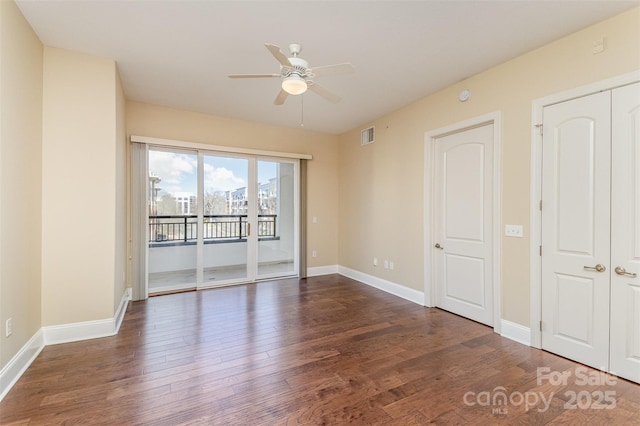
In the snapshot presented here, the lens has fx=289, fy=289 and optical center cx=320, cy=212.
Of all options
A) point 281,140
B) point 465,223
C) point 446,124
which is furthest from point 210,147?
point 465,223

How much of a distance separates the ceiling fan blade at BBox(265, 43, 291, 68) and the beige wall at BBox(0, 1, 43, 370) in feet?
6.56

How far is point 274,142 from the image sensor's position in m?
5.63

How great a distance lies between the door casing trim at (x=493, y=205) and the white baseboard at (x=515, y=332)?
63 mm

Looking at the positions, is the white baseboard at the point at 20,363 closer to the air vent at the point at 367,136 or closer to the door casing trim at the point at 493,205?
the door casing trim at the point at 493,205

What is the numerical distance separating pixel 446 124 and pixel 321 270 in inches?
146

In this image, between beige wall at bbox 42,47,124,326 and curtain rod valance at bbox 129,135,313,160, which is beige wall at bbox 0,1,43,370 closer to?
beige wall at bbox 42,47,124,326

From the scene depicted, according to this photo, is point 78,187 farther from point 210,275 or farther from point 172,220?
point 210,275

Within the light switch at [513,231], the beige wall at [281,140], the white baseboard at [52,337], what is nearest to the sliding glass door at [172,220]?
the beige wall at [281,140]

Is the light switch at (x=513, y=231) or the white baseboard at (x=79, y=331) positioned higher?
the light switch at (x=513, y=231)

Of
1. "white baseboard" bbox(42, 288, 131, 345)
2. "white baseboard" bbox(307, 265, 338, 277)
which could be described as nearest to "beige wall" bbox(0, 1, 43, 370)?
"white baseboard" bbox(42, 288, 131, 345)

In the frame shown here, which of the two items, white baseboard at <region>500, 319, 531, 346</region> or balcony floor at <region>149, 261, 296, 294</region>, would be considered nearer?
white baseboard at <region>500, 319, 531, 346</region>

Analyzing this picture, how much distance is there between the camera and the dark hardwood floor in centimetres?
194

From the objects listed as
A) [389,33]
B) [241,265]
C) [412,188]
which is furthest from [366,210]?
[389,33]

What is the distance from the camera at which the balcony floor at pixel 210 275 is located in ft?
15.8
